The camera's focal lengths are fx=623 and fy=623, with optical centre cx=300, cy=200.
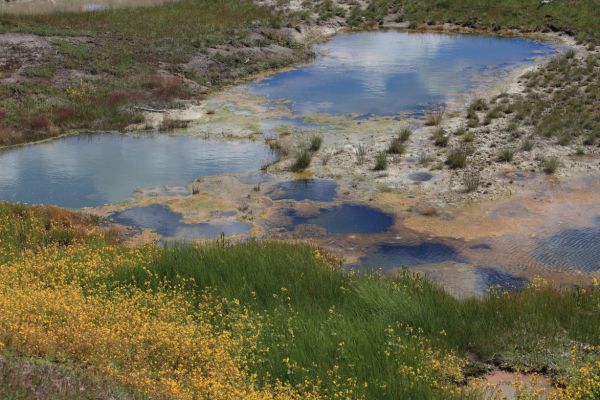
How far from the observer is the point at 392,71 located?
33.8 m

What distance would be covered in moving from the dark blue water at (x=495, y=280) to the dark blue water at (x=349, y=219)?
3.27 metres

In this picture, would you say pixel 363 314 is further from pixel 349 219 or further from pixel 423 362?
pixel 349 219

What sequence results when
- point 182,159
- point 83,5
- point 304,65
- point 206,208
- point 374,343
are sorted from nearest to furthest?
point 374,343
point 206,208
point 182,159
point 304,65
point 83,5

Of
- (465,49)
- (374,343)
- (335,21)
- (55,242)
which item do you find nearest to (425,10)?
(335,21)

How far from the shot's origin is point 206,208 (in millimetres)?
18469

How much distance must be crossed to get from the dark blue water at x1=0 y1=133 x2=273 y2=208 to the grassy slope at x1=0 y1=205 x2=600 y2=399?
6355 millimetres

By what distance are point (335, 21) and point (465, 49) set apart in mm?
11616

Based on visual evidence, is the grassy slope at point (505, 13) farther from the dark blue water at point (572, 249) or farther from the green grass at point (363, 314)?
the green grass at point (363, 314)

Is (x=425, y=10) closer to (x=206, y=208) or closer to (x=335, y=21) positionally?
(x=335, y=21)

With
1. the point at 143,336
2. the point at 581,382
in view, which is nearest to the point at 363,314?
the point at 581,382

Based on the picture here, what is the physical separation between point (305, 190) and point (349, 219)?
8.21ft

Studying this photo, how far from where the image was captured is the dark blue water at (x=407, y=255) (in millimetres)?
14992

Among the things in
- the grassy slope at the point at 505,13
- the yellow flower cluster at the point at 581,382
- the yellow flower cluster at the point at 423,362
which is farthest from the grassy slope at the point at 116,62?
the yellow flower cluster at the point at 581,382

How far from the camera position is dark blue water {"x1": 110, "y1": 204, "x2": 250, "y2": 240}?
55.3ft
